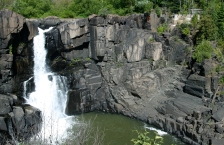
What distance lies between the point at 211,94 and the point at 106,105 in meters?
10.4

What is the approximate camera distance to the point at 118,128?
2394 centimetres

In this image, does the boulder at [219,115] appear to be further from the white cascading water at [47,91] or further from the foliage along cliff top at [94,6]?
the foliage along cliff top at [94,6]

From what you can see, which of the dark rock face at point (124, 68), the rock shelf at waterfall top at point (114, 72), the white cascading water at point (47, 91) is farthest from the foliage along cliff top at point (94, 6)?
the white cascading water at point (47, 91)

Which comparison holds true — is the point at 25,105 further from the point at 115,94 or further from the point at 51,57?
the point at 115,94

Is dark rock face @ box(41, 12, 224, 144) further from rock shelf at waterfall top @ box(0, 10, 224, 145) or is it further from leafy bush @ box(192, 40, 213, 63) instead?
leafy bush @ box(192, 40, 213, 63)

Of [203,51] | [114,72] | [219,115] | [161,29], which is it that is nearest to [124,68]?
[114,72]

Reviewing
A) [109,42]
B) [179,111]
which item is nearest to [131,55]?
[109,42]

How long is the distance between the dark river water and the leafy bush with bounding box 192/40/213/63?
8114mm

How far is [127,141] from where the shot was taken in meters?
21.8

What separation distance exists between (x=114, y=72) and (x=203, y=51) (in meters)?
9.07

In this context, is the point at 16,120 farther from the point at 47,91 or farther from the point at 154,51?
the point at 154,51

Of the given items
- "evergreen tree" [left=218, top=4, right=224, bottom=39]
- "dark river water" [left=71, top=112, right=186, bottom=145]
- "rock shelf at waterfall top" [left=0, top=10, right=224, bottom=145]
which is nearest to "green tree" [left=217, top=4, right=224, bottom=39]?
"evergreen tree" [left=218, top=4, right=224, bottom=39]

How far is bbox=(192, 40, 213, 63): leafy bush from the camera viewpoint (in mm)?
25281

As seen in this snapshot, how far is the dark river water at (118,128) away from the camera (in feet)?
71.9
